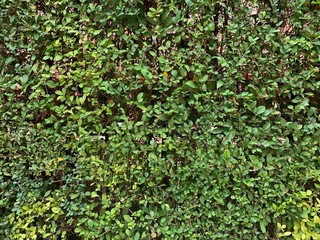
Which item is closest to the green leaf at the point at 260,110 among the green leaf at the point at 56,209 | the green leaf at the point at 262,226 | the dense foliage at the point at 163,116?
the dense foliage at the point at 163,116

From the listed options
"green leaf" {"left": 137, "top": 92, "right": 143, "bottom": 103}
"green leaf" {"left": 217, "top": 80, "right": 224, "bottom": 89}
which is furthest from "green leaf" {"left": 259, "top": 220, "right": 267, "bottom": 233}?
"green leaf" {"left": 137, "top": 92, "right": 143, "bottom": 103}

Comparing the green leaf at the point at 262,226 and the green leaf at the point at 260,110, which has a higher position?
the green leaf at the point at 260,110

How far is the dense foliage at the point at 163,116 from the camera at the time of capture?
1933 mm

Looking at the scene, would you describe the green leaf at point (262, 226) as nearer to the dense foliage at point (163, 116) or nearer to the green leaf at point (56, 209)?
the dense foliage at point (163, 116)

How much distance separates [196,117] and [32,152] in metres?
1.25

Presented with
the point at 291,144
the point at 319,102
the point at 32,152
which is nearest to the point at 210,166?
the point at 291,144

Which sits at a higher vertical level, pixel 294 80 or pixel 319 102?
pixel 294 80

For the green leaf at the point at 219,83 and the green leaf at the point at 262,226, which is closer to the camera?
the green leaf at the point at 219,83

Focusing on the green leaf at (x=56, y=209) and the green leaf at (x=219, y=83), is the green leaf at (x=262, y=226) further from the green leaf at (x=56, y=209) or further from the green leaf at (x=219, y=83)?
the green leaf at (x=56, y=209)

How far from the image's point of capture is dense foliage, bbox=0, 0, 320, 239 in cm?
193

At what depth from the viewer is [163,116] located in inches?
79.5

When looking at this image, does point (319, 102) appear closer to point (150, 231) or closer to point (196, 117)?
point (196, 117)

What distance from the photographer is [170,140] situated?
2.00 metres

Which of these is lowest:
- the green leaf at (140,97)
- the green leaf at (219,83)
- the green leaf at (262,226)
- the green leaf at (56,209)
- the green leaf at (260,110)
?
the green leaf at (262,226)
